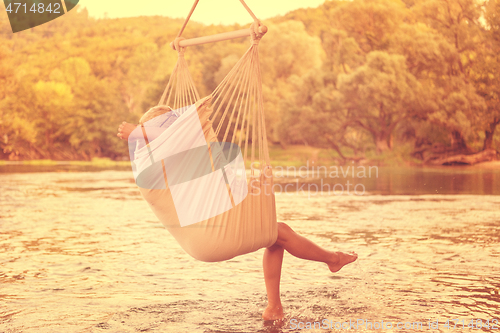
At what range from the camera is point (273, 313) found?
325cm

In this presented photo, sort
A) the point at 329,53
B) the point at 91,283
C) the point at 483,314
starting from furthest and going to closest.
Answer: the point at 329,53, the point at 91,283, the point at 483,314

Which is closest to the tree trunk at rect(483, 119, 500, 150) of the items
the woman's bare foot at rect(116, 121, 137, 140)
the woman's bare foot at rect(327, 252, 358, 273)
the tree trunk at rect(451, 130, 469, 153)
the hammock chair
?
the tree trunk at rect(451, 130, 469, 153)

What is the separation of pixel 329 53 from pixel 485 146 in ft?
32.1

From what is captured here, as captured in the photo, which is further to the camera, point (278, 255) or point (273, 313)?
point (278, 255)

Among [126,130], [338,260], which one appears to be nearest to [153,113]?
[126,130]

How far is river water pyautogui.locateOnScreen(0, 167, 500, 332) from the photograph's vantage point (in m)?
3.28

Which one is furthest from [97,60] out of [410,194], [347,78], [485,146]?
[410,194]

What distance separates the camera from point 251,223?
9.80 ft

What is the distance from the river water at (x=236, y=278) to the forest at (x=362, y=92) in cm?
1851

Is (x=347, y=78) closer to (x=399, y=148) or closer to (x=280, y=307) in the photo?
(x=399, y=148)

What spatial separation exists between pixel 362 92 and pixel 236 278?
74.8ft

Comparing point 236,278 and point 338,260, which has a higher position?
point 338,260

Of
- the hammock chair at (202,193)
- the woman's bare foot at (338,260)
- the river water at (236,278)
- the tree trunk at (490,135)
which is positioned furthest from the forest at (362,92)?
the hammock chair at (202,193)

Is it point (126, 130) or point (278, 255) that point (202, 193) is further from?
point (278, 255)
